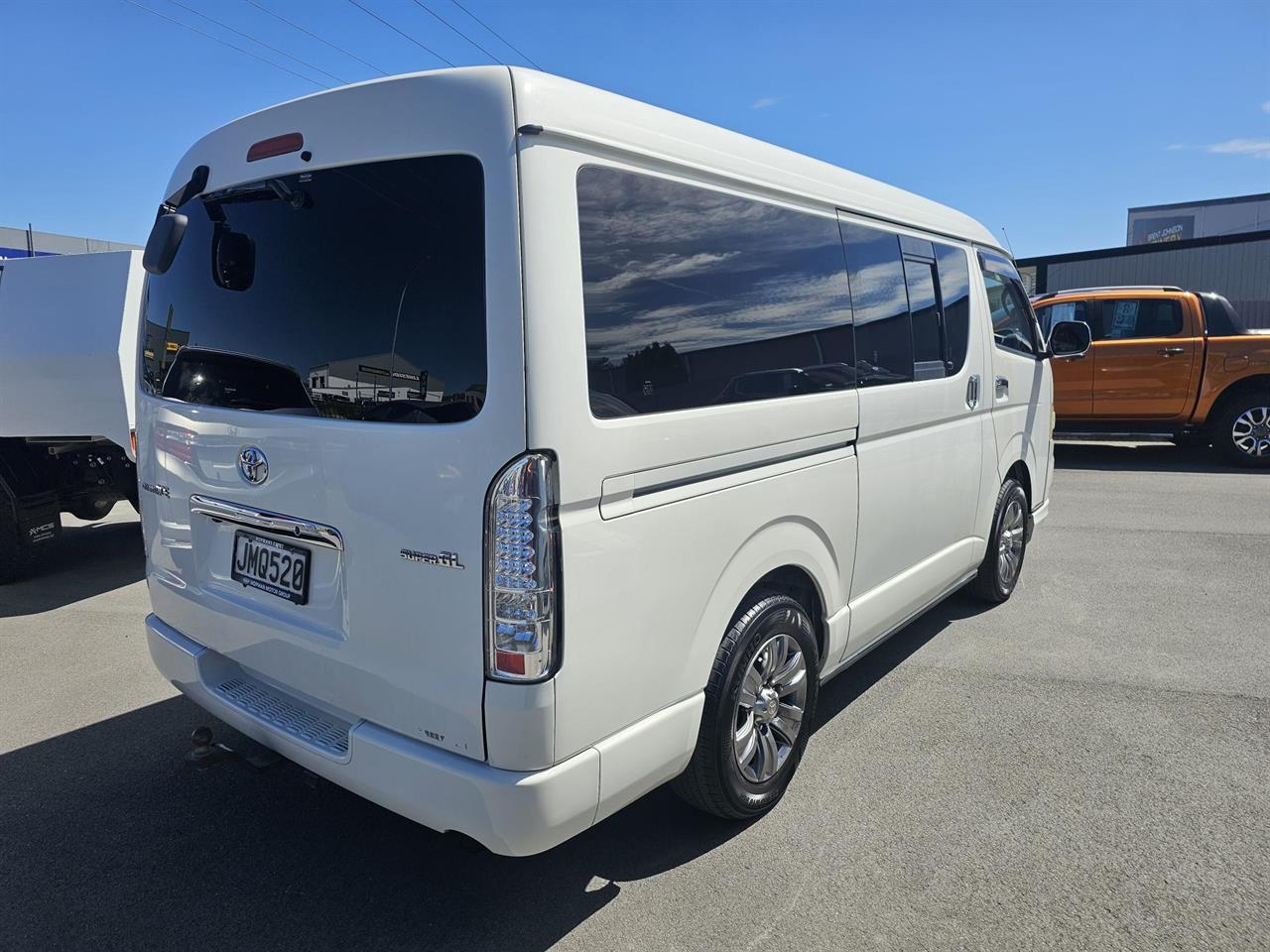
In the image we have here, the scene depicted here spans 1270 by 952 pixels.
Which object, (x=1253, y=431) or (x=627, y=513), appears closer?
(x=627, y=513)

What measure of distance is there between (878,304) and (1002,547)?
2.40 metres

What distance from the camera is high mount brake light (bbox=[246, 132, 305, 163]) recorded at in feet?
7.85

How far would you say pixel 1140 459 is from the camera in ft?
38.5

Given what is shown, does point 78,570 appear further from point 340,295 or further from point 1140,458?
point 1140,458

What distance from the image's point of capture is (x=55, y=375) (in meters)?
5.77

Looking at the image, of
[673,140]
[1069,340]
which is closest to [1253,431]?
[1069,340]

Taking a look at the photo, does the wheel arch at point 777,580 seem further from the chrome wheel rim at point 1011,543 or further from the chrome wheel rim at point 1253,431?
the chrome wheel rim at point 1253,431

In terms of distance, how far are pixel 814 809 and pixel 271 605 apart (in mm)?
1975

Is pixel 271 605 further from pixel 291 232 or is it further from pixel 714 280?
pixel 714 280

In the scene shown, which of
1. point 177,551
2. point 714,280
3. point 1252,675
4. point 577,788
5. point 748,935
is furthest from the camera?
point 1252,675

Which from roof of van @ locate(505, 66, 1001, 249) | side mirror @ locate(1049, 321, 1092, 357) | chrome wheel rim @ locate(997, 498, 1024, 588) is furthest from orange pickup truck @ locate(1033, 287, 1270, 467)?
roof of van @ locate(505, 66, 1001, 249)

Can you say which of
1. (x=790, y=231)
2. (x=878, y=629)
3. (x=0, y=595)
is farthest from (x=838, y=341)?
(x=0, y=595)

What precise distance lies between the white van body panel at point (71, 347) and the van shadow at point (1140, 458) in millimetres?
10696

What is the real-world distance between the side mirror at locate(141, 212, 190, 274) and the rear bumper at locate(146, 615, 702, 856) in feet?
4.86
